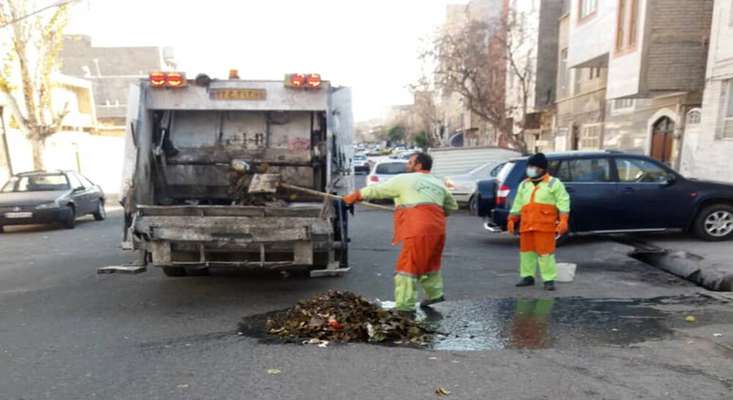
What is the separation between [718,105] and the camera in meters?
11.2

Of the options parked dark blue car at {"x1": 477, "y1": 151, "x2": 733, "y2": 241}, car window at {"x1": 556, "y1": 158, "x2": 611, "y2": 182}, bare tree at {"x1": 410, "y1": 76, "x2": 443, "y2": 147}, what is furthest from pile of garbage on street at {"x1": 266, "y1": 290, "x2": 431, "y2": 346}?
bare tree at {"x1": 410, "y1": 76, "x2": 443, "y2": 147}

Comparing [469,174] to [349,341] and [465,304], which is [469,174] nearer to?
[465,304]

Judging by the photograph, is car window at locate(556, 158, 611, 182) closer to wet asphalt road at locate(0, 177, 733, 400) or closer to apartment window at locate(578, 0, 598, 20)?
wet asphalt road at locate(0, 177, 733, 400)

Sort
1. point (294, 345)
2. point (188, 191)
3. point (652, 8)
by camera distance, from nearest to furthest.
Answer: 1. point (294, 345)
2. point (188, 191)
3. point (652, 8)

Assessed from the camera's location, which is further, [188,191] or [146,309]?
[188,191]

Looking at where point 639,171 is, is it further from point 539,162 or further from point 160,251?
point 160,251

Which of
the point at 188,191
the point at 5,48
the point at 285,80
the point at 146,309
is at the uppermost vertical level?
the point at 5,48

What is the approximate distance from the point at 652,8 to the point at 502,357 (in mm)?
12442

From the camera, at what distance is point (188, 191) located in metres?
6.77

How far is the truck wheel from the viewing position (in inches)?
237

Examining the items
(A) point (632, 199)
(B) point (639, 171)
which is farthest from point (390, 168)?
(A) point (632, 199)

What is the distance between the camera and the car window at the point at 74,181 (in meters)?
12.1

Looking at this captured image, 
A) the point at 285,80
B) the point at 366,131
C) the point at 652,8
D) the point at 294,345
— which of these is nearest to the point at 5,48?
the point at 285,80

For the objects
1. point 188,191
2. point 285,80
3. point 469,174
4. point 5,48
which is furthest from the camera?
point 5,48
